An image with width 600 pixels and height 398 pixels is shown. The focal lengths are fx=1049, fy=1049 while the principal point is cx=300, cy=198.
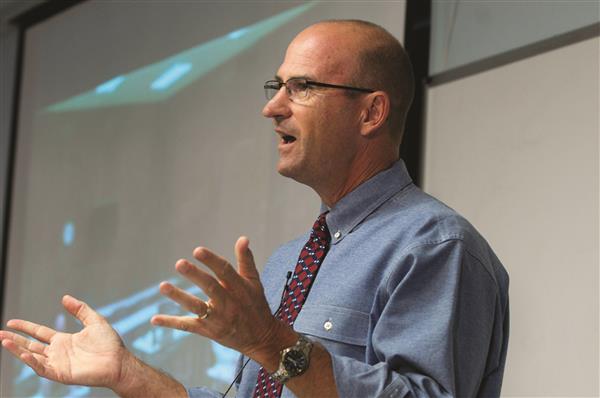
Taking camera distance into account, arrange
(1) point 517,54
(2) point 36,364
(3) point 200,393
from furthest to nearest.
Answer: (1) point 517,54, (3) point 200,393, (2) point 36,364

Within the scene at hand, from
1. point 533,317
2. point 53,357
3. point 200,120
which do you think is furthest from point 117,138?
point 53,357

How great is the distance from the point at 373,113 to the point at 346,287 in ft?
1.26

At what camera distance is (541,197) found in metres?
3.00

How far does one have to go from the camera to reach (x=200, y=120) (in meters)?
4.34

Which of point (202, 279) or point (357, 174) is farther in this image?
point (357, 174)

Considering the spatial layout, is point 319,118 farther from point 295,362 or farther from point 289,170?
point 295,362

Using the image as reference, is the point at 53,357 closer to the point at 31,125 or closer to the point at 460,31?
the point at 460,31

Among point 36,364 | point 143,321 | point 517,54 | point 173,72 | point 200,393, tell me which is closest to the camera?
point 36,364

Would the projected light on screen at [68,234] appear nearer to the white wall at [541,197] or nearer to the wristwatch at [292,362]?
the white wall at [541,197]

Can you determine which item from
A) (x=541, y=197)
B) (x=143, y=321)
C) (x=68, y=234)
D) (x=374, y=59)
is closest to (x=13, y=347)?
(x=374, y=59)

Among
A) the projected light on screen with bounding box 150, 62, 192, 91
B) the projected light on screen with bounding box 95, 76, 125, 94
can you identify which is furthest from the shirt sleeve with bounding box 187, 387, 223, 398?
the projected light on screen with bounding box 95, 76, 125, 94

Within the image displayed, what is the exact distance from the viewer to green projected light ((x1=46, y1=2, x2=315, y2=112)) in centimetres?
416

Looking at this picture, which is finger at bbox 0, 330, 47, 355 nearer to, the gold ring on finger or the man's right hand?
the man's right hand

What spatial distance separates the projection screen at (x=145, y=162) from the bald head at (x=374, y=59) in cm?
143
